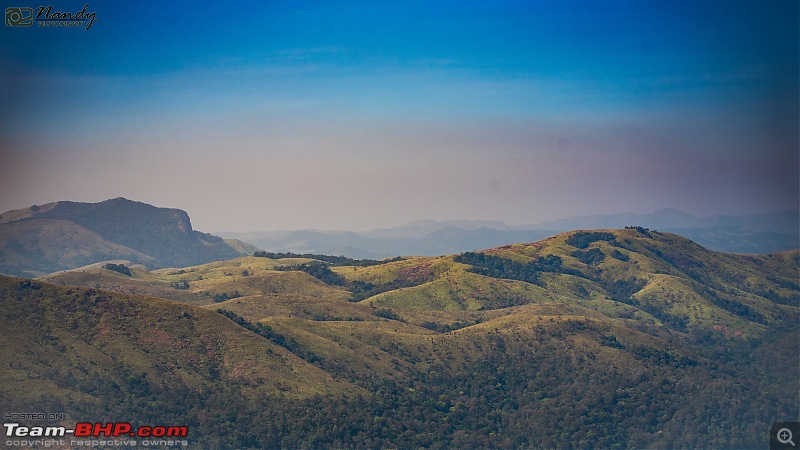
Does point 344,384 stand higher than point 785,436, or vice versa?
point 785,436

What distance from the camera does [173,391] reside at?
489ft

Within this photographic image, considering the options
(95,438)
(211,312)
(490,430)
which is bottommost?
(490,430)

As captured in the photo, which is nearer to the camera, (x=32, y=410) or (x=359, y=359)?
(x=32, y=410)

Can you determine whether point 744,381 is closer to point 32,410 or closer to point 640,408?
point 640,408

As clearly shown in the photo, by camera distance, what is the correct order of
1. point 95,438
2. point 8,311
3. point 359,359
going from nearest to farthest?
point 95,438 → point 8,311 → point 359,359

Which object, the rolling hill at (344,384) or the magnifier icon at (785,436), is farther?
the rolling hill at (344,384)

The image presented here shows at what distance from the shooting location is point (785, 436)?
11138cm

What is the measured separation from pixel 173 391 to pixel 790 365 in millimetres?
139334

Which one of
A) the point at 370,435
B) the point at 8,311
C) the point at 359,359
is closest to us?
the point at 370,435

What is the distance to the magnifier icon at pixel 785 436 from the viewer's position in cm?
10936

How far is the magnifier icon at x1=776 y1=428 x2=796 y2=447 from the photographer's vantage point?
109 metres

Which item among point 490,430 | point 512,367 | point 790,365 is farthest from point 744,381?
point 490,430

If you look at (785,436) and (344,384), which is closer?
(785,436)

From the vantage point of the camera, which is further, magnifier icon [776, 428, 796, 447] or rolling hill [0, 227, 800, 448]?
rolling hill [0, 227, 800, 448]
